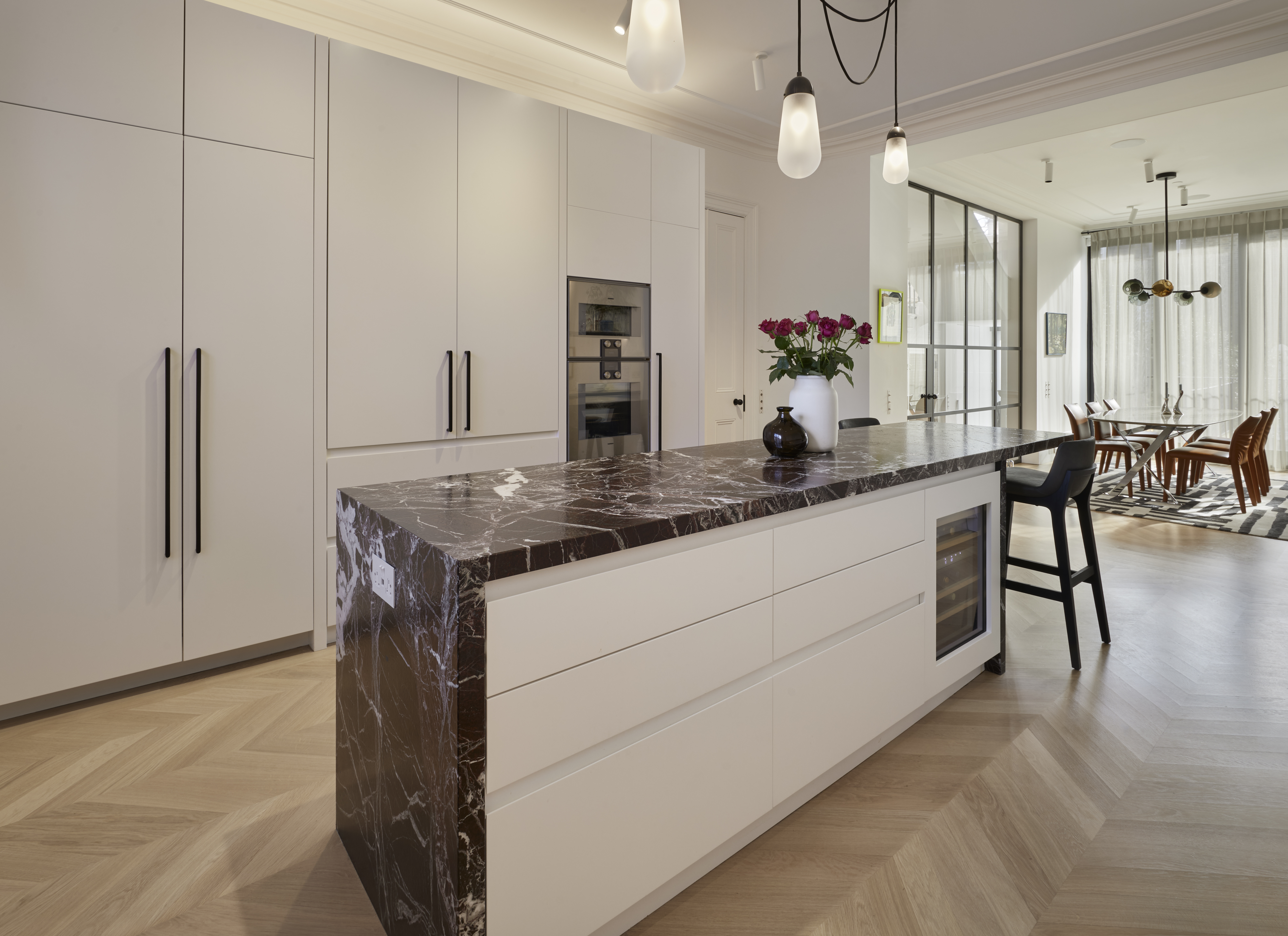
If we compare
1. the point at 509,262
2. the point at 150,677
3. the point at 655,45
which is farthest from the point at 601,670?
the point at 509,262

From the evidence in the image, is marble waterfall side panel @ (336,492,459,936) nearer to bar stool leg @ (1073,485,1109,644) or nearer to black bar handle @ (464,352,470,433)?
black bar handle @ (464,352,470,433)

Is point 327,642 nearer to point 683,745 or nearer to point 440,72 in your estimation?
point 683,745

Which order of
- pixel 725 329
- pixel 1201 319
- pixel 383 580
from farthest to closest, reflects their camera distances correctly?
pixel 1201 319, pixel 725 329, pixel 383 580

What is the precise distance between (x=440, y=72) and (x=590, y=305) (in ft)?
3.93

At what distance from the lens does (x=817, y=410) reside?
7.87 feet

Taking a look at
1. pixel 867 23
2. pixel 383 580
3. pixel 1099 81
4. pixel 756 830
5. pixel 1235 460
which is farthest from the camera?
pixel 1235 460

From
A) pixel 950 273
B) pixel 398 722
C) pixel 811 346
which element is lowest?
pixel 398 722

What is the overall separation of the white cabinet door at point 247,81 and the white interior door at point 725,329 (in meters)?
2.99

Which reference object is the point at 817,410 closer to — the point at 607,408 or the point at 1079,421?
the point at 607,408

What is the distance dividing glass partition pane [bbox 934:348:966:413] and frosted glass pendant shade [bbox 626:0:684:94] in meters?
5.95

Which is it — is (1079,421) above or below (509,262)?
below

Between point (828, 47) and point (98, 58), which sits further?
point (828, 47)

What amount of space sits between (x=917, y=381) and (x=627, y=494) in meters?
5.77

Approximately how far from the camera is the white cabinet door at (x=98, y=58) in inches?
87.4
